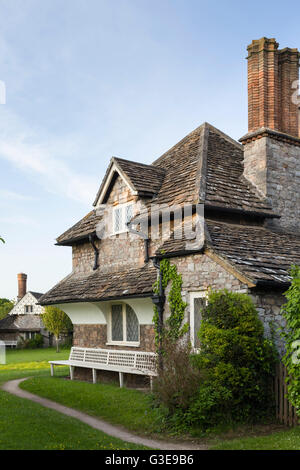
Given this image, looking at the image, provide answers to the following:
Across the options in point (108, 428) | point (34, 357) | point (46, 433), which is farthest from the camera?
point (34, 357)

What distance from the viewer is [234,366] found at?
1043cm

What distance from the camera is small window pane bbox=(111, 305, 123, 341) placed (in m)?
16.9

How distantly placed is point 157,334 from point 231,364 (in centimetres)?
348

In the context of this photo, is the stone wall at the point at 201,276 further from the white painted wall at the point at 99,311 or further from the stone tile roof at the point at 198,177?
the stone tile roof at the point at 198,177

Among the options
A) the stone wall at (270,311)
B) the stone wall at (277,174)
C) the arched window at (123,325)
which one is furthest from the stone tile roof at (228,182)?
the arched window at (123,325)

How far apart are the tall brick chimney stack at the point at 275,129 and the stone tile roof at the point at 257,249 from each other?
1.53 metres

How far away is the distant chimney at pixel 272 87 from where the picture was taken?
54.6 ft

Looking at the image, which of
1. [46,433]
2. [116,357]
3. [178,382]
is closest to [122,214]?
[116,357]

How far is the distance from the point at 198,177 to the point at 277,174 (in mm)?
2879

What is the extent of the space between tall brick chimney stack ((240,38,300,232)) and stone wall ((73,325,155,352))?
5.37m

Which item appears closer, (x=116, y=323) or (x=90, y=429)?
(x=90, y=429)

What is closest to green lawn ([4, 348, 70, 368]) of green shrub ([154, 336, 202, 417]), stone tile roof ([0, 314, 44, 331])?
stone tile roof ([0, 314, 44, 331])

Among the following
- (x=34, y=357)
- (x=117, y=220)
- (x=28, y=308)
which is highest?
(x=117, y=220)

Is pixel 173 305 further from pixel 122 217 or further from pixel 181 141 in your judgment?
pixel 181 141
